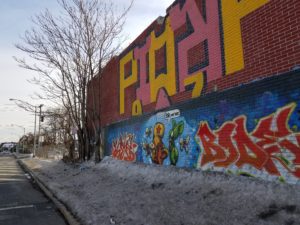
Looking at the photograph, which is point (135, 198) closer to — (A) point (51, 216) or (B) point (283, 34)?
(A) point (51, 216)

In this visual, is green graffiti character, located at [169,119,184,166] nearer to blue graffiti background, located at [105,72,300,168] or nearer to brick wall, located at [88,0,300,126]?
blue graffiti background, located at [105,72,300,168]

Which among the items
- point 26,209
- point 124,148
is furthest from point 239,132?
point 124,148

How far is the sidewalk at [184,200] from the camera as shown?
557 centimetres

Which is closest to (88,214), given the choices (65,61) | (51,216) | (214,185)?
(51,216)

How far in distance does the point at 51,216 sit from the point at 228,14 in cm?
656

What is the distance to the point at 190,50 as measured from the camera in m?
10.3

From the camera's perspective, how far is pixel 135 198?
7977 millimetres

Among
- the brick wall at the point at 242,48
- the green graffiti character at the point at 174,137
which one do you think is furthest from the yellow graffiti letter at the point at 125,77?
the green graffiti character at the point at 174,137

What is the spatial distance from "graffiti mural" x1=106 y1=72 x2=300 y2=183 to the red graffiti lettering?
2.37m

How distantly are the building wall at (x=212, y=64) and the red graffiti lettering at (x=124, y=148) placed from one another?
25 cm

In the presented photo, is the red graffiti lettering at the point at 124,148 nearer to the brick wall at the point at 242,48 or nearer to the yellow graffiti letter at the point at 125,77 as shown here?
the yellow graffiti letter at the point at 125,77

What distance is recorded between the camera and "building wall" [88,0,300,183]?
275 inches

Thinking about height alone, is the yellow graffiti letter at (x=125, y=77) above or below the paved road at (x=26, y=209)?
above

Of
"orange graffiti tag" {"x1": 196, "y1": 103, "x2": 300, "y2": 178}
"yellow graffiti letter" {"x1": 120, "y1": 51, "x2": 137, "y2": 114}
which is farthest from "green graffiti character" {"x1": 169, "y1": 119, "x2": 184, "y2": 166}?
"yellow graffiti letter" {"x1": 120, "y1": 51, "x2": 137, "y2": 114}
